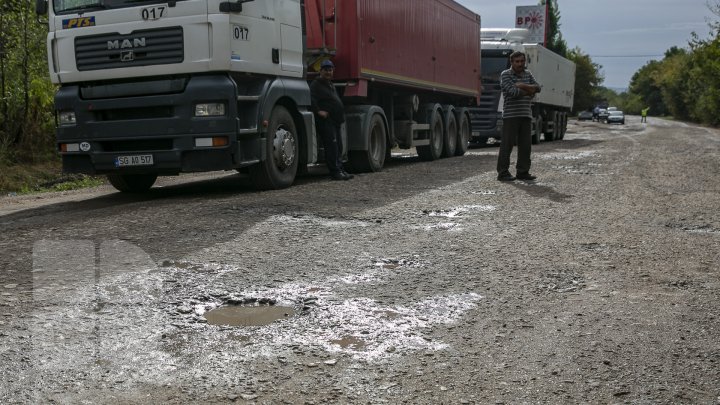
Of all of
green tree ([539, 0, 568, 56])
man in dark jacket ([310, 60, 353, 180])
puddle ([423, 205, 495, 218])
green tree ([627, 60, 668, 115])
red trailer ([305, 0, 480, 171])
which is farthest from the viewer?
green tree ([627, 60, 668, 115])

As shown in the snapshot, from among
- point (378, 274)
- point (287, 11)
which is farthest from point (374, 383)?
point (287, 11)

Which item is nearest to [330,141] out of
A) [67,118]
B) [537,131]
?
[67,118]

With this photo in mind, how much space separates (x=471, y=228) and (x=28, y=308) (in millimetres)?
3845

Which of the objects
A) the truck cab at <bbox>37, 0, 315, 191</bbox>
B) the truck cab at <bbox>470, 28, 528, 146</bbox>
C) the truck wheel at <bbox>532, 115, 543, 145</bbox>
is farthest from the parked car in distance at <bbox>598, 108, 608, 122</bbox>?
the truck cab at <bbox>37, 0, 315, 191</bbox>

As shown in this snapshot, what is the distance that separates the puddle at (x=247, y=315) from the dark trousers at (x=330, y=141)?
266 inches

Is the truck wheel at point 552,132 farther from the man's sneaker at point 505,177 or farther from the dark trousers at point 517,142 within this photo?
the man's sneaker at point 505,177

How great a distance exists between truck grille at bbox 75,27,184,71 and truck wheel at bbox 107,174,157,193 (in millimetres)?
1759

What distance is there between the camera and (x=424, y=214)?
24.4ft

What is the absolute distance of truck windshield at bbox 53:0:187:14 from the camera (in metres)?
8.63

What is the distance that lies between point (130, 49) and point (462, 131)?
36.8 feet

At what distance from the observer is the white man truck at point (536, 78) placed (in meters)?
22.6

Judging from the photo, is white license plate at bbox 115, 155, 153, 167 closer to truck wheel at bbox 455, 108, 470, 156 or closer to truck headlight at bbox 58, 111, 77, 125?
truck headlight at bbox 58, 111, 77, 125

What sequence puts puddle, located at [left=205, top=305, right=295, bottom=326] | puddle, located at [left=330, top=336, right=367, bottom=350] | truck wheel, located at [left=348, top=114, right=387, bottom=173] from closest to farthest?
1. puddle, located at [left=330, top=336, right=367, bottom=350]
2. puddle, located at [left=205, top=305, right=295, bottom=326]
3. truck wheel, located at [left=348, top=114, right=387, bottom=173]

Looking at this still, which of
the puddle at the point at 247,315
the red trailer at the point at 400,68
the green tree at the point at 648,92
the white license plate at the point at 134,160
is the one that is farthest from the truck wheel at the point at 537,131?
the green tree at the point at 648,92
